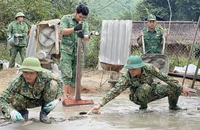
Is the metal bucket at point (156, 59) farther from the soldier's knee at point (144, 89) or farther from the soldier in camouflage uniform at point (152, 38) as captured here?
the soldier's knee at point (144, 89)

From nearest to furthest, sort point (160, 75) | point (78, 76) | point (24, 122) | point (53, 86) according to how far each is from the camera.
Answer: point (24, 122) < point (53, 86) < point (160, 75) < point (78, 76)

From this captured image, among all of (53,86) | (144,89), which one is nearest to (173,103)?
(144,89)

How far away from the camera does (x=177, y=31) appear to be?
15.4 m

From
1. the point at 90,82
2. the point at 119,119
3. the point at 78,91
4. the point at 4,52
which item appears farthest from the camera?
the point at 4,52

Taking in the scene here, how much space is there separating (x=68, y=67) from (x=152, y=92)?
1.68 meters

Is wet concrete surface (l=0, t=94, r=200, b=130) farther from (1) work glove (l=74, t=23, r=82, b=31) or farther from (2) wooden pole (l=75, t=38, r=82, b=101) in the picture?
(1) work glove (l=74, t=23, r=82, b=31)

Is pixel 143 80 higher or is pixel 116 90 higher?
pixel 143 80

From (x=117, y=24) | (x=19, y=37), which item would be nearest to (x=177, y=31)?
(x=117, y=24)

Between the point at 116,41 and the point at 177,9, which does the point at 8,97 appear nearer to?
the point at 116,41

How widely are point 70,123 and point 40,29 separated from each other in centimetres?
551

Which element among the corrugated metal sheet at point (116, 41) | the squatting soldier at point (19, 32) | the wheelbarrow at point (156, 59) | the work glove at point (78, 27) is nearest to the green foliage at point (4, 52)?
the squatting soldier at point (19, 32)

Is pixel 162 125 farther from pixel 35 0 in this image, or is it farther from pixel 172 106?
pixel 35 0

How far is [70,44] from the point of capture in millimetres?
7105

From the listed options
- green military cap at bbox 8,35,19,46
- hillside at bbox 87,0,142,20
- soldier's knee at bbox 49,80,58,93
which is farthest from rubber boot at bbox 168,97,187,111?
hillside at bbox 87,0,142,20
